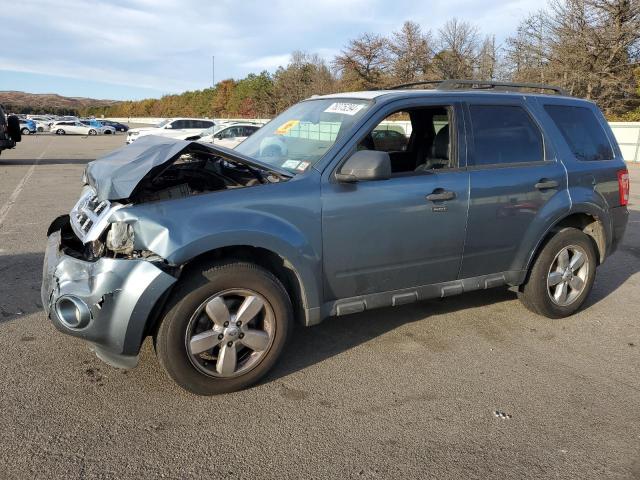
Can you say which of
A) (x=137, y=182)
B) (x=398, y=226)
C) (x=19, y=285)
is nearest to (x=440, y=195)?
(x=398, y=226)

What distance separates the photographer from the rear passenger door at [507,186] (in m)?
4.10

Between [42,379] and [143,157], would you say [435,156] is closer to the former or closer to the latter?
[143,157]

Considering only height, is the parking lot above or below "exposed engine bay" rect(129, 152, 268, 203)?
below

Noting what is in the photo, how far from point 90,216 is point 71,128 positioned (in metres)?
54.2

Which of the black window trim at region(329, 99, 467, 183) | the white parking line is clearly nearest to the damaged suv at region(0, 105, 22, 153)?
the white parking line

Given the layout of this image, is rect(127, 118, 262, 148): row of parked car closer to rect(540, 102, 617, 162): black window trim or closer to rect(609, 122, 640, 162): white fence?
rect(609, 122, 640, 162): white fence

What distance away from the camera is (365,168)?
3420mm

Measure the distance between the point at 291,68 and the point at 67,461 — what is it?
189ft

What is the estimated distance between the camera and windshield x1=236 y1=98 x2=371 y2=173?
12.3 ft

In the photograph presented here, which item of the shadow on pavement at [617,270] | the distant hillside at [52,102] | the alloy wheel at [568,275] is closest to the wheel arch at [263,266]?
the alloy wheel at [568,275]

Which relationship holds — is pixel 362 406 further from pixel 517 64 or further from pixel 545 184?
pixel 517 64

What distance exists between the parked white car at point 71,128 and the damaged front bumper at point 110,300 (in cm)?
5421

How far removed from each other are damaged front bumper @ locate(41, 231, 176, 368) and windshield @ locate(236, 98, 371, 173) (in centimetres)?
126

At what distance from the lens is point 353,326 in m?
4.45
